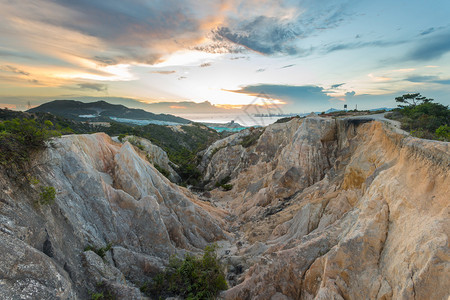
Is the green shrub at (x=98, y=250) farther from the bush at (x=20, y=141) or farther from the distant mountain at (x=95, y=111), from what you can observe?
the distant mountain at (x=95, y=111)

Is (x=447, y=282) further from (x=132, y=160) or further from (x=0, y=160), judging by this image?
(x=132, y=160)

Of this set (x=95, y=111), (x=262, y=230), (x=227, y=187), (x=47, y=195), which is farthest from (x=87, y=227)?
(x=95, y=111)

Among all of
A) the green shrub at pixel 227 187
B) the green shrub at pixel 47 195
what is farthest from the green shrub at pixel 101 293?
the green shrub at pixel 227 187

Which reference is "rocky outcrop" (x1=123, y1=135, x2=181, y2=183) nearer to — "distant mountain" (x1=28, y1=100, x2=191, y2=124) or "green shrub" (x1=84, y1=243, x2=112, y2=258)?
"green shrub" (x1=84, y1=243, x2=112, y2=258)

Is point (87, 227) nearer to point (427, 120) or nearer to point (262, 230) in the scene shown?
point (262, 230)

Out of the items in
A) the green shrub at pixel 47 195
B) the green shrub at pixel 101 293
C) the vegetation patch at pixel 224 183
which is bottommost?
the vegetation patch at pixel 224 183

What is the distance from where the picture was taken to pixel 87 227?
10.5 metres

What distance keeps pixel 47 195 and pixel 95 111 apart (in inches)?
6182

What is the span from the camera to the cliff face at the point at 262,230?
6328mm

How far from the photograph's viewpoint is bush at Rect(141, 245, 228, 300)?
10445 millimetres

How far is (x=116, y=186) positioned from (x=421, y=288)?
16241 millimetres

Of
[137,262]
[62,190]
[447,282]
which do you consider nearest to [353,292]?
[447,282]

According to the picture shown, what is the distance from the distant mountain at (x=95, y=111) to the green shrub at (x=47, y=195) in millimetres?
114969

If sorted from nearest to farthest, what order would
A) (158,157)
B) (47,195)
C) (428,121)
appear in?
(47,195)
(428,121)
(158,157)
